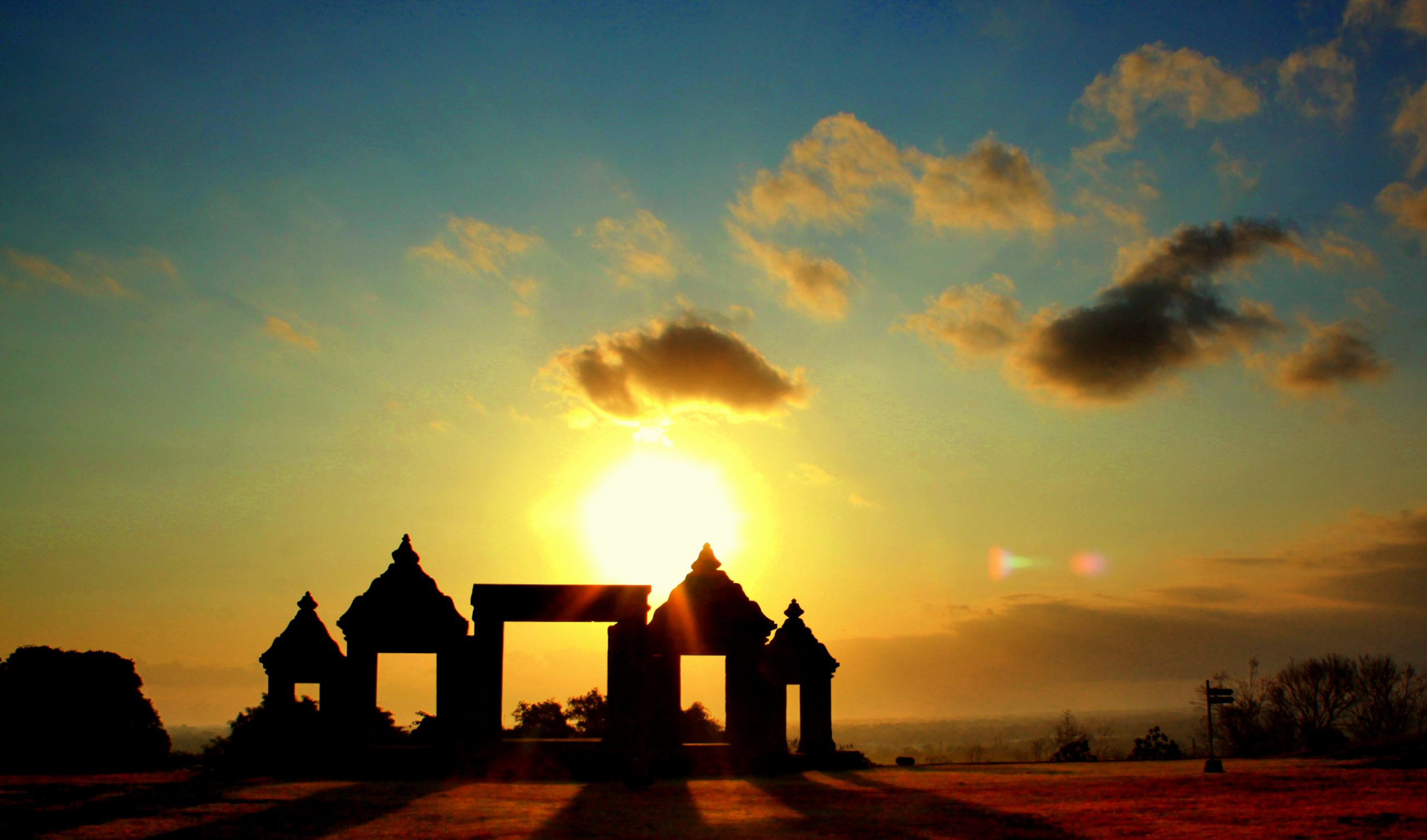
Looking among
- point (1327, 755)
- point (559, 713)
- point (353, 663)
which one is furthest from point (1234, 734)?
point (353, 663)

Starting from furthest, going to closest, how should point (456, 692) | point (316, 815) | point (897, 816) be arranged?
1. point (456, 692)
2. point (316, 815)
3. point (897, 816)

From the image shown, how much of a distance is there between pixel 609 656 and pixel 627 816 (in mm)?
9837

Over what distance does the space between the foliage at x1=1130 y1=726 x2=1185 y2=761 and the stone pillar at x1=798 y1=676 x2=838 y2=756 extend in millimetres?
11301

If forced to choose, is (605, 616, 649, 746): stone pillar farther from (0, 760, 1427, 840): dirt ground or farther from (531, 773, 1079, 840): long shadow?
(531, 773, 1079, 840): long shadow

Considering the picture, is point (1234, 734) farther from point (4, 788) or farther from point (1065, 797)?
point (4, 788)

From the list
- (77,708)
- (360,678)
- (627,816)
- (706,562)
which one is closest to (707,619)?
(706,562)

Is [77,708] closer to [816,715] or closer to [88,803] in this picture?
[88,803]

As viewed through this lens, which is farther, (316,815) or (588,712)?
(588,712)

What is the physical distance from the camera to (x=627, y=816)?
16.0m

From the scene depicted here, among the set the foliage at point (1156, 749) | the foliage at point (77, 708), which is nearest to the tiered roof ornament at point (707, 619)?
the foliage at point (1156, 749)

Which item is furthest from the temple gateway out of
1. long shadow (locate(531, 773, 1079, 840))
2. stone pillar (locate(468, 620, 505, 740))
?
long shadow (locate(531, 773, 1079, 840))

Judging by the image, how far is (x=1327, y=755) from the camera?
91.9 feet

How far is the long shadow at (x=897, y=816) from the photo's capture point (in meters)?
13.7

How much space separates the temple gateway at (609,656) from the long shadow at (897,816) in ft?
17.6
